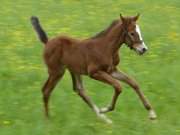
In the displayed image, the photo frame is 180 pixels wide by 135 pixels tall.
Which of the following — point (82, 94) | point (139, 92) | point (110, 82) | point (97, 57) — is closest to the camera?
point (110, 82)

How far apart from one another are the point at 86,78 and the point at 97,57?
2.48 meters

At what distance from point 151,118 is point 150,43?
5255mm

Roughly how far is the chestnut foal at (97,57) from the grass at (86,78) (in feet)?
1.12

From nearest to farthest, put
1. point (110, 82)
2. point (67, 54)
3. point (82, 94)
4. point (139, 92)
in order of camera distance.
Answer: point (110, 82) < point (139, 92) < point (67, 54) < point (82, 94)

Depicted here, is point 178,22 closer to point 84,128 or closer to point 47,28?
point 47,28

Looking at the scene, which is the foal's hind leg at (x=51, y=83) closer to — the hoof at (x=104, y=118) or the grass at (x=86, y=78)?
the grass at (x=86, y=78)

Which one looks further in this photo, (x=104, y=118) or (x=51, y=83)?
(x=51, y=83)

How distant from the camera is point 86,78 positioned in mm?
11961

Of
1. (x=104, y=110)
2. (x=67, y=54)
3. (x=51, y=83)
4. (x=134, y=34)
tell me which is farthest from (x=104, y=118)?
(x=134, y=34)

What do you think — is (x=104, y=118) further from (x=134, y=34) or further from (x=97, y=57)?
(x=134, y=34)

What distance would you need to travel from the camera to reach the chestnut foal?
9203 millimetres

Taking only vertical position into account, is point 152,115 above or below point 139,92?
below

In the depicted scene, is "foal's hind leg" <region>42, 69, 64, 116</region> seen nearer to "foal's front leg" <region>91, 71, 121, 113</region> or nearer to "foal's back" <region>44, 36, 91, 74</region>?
"foal's back" <region>44, 36, 91, 74</region>

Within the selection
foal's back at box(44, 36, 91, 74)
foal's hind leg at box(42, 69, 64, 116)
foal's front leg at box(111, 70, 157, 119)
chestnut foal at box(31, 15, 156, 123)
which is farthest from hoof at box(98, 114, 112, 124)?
foal's hind leg at box(42, 69, 64, 116)
